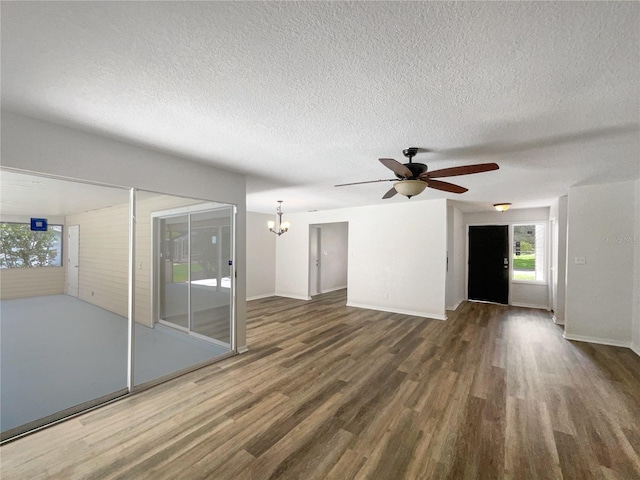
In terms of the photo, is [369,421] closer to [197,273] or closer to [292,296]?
[197,273]

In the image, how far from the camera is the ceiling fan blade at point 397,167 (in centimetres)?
226

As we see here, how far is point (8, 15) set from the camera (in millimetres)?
1146

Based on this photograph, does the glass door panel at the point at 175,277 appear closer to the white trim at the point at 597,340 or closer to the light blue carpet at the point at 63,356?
the light blue carpet at the point at 63,356

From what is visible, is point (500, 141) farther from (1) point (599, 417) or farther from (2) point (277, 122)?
(1) point (599, 417)

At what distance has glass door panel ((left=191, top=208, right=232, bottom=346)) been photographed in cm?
378

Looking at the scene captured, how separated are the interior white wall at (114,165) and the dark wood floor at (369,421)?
1.27 metres

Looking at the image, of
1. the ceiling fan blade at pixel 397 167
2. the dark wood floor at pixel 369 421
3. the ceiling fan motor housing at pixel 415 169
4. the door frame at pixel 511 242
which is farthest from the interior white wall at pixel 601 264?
the ceiling fan blade at pixel 397 167

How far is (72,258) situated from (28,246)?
1.91 ft

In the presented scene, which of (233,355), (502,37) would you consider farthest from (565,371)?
(233,355)

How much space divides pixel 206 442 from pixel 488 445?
214 cm

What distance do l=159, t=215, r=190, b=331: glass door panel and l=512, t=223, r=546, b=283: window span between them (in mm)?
7577

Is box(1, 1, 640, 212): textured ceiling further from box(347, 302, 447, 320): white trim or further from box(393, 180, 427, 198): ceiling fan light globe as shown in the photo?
box(347, 302, 447, 320): white trim

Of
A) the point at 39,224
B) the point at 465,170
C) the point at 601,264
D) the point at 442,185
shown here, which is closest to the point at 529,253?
the point at 601,264

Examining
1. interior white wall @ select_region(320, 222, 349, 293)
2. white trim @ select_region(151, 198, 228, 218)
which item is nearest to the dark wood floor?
white trim @ select_region(151, 198, 228, 218)
